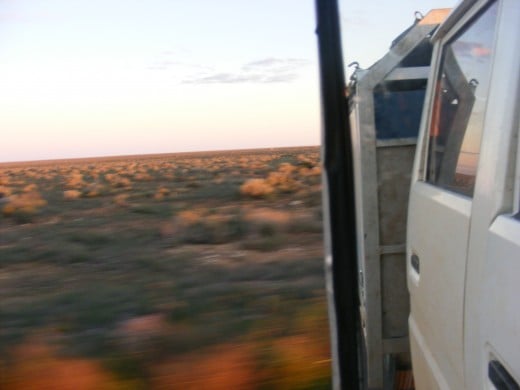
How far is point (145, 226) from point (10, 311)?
27.9 ft

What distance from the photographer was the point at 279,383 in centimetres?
452

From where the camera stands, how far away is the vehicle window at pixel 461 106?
220 centimetres

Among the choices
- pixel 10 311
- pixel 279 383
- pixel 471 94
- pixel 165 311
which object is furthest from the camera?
pixel 10 311

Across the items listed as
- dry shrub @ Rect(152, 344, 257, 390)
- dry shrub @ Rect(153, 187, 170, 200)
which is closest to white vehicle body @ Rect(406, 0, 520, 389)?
dry shrub @ Rect(152, 344, 257, 390)

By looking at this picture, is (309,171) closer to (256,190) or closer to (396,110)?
(256,190)

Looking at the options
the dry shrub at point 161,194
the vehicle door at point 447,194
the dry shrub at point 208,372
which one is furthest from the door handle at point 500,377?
the dry shrub at point 161,194

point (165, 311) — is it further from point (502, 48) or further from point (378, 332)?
point (502, 48)

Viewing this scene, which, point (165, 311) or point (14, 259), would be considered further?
point (14, 259)

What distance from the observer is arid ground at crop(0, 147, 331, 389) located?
461 centimetres

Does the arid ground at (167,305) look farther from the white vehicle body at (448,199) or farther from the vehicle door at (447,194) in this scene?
the vehicle door at (447,194)

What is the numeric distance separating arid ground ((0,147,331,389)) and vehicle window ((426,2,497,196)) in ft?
7.16

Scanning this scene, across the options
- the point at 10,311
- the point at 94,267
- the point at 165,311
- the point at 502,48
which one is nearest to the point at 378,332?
the point at 502,48

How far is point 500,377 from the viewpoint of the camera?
1.54 metres

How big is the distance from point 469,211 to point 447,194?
414 millimetres
